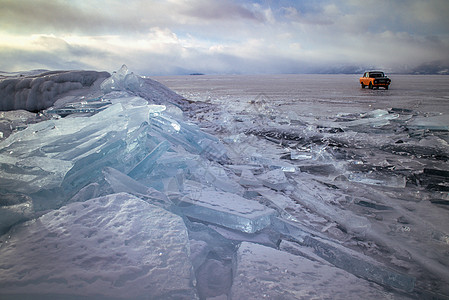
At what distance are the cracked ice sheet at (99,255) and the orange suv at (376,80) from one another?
69.5 feet

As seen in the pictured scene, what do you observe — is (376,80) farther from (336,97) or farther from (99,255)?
(99,255)

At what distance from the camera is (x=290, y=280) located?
3.47 feet

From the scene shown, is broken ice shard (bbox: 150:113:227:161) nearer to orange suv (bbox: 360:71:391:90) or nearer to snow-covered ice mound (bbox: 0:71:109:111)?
snow-covered ice mound (bbox: 0:71:109:111)

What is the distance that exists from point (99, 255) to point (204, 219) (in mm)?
805

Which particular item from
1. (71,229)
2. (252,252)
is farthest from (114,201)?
(252,252)

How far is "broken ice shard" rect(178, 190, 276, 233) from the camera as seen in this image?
1.62m

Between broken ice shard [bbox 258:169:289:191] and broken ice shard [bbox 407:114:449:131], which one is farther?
broken ice shard [bbox 407:114:449:131]

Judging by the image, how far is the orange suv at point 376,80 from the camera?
1702 centimetres

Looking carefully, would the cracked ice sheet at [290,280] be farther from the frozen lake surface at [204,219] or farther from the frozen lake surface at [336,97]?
the frozen lake surface at [336,97]

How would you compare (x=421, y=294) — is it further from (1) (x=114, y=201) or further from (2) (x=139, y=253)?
(1) (x=114, y=201)

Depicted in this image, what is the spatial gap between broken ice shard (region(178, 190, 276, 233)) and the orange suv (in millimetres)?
20395

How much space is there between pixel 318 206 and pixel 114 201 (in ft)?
6.44

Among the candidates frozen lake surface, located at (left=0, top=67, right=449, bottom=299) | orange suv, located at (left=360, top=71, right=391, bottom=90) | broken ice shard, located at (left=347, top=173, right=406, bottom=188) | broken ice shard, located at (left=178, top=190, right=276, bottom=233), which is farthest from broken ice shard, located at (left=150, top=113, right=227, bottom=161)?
orange suv, located at (left=360, top=71, right=391, bottom=90)

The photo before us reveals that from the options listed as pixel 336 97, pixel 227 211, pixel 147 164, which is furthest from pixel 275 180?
pixel 336 97
